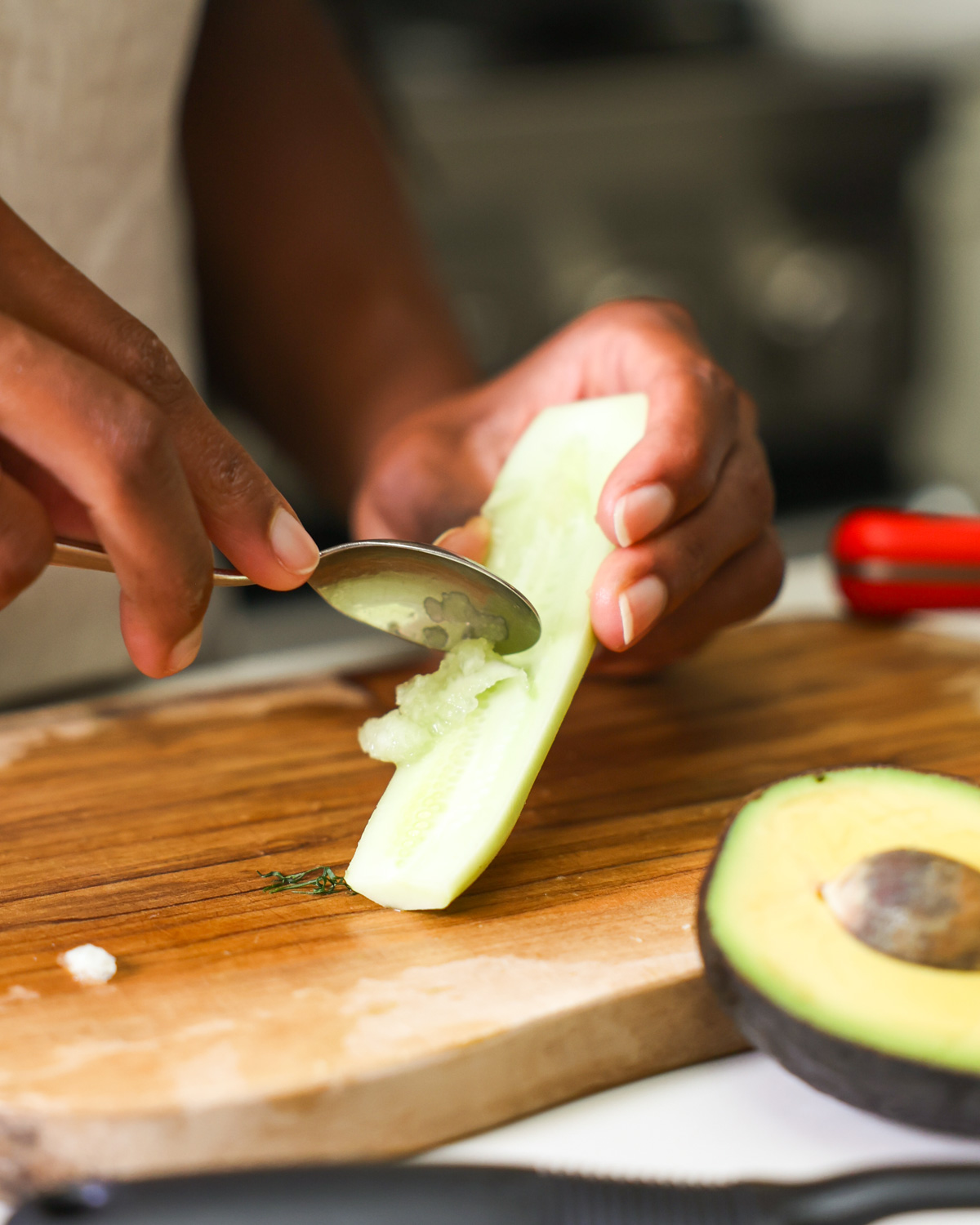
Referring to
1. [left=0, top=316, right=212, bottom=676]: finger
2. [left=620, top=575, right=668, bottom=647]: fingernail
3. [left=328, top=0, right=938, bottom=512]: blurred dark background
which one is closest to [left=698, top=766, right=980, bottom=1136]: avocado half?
[left=620, top=575, right=668, bottom=647]: fingernail

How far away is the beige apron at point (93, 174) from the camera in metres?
1.21

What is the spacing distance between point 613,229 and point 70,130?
77.4 inches

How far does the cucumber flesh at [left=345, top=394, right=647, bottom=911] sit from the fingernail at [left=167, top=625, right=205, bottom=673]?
0.19m

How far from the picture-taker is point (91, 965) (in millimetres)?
708

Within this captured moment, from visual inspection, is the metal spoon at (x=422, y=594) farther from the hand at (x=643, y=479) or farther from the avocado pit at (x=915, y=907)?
the avocado pit at (x=915, y=907)

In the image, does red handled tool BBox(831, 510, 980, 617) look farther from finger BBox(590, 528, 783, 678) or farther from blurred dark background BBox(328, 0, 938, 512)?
blurred dark background BBox(328, 0, 938, 512)

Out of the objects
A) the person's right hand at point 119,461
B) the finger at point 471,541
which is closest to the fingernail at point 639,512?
the finger at point 471,541

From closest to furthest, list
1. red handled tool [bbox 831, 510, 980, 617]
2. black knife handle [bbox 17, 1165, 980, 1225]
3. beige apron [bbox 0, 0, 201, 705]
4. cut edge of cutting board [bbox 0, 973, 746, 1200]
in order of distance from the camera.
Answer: black knife handle [bbox 17, 1165, 980, 1225]
cut edge of cutting board [bbox 0, 973, 746, 1200]
beige apron [bbox 0, 0, 201, 705]
red handled tool [bbox 831, 510, 980, 617]

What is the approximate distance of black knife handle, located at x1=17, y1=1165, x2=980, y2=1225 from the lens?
484 mm

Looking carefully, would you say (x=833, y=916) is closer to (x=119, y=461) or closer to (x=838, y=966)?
(x=838, y=966)

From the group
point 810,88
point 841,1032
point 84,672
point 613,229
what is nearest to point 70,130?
point 84,672

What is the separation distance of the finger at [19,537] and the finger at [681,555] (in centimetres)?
43

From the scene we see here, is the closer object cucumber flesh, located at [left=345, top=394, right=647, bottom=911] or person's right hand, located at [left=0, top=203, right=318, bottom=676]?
person's right hand, located at [left=0, top=203, right=318, bottom=676]

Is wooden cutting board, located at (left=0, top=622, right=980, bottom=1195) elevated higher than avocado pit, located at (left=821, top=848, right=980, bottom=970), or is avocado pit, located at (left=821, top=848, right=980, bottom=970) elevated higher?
avocado pit, located at (left=821, top=848, right=980, bottom=970)
